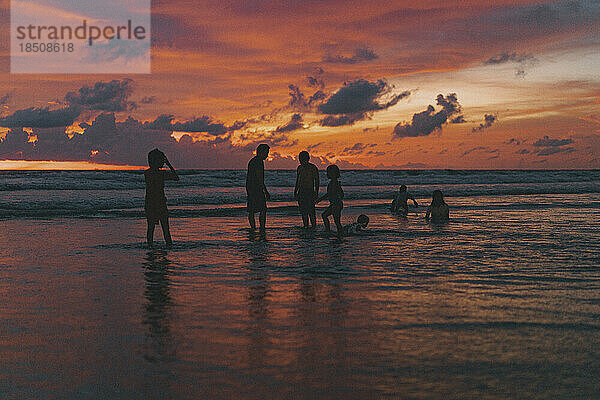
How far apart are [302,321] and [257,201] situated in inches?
357

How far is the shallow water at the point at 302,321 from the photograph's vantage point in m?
4.05

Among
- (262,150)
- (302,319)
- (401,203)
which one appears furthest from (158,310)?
(401,203)

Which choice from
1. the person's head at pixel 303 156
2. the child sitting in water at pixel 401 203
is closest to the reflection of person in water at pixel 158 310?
the person's head at pixel 303 156

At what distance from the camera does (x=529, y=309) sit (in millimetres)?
6125

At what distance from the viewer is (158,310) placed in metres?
6.16

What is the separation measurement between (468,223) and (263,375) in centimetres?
1352

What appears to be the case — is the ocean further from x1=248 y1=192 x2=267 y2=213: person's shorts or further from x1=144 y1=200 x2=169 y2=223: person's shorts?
x1=248 y1=192 x2=267 y2=213: person's shorts

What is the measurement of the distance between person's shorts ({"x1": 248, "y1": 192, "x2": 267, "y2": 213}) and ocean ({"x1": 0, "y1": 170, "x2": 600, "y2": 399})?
2.29m

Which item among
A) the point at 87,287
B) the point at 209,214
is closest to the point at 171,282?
the point at 87,287

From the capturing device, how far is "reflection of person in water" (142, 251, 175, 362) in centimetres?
477

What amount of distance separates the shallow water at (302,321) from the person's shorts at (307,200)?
361cm

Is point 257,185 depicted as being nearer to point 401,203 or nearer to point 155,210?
point 155,210

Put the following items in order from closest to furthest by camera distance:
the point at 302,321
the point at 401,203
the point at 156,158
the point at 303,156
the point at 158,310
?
the point at 302,321 → the point at 158,310 → the point at 156,158 → the point at 303,156 → the point at 401,203

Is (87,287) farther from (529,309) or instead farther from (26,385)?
(529,309)
